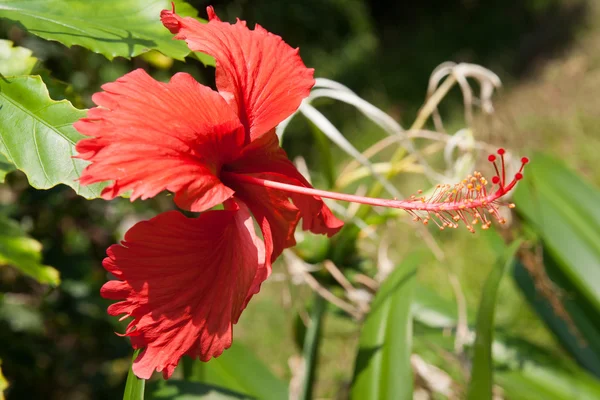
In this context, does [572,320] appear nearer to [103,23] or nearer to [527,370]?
[527,370]

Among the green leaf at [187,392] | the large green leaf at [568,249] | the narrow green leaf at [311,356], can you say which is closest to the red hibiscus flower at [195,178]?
the green leaf at [187,392]

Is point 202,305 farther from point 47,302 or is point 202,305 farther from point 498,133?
point 47,302

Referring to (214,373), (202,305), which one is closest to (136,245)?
(202,305)

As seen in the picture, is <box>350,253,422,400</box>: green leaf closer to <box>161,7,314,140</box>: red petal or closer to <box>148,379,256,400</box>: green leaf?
<box>148,379,256,400</box>: green leaf

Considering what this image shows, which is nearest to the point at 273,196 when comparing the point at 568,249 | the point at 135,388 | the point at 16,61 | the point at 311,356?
the point at 135,388

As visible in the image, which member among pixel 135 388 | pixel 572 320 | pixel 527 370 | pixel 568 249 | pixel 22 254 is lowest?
pixel 135 388

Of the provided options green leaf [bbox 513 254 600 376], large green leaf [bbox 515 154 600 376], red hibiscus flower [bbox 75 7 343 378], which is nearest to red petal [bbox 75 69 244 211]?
red hibiscus flower [bbox 75 7 343 378]
